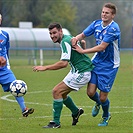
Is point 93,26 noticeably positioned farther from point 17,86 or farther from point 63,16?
point 63,16

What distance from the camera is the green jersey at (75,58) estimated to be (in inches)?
362

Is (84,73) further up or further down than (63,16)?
further up

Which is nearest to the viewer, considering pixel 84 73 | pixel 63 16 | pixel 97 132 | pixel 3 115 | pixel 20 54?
pixel 97 132

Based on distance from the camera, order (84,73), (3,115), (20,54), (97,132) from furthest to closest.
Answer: (20,54), (3,115), (84,73), (97,132)

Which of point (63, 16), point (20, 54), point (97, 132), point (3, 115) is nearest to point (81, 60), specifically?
point (97, 132)

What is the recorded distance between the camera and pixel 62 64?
9125 mm

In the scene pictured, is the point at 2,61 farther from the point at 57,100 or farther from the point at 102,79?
the point at 102,79

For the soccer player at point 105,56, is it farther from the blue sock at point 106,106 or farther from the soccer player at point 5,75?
the soccer player at point 5,75

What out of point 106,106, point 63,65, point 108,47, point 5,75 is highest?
point 108,47

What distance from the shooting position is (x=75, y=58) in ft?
30.9

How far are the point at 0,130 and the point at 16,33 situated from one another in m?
33.5

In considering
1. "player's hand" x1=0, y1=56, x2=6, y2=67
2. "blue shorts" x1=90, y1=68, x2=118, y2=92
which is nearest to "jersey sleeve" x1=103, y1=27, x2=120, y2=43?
"blue shorts" x1=90, y1=68, x2=118, y2=92

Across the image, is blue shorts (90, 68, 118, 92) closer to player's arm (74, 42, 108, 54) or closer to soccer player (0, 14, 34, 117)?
player's arm (74, 42, 108, 54)

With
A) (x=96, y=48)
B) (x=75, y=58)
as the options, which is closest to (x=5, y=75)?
(x=75, y=58)
